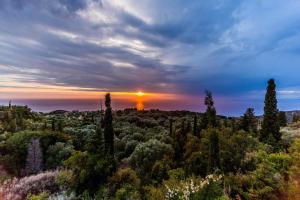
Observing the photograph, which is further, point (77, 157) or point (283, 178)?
point (77, 157)

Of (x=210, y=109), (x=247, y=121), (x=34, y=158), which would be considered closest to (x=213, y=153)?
(x=210, y=109)

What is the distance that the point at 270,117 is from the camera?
111 feet

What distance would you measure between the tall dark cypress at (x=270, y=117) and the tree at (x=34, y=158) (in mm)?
24975

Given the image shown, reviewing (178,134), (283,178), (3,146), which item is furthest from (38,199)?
(3,146)

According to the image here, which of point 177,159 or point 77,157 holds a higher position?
point 77,157

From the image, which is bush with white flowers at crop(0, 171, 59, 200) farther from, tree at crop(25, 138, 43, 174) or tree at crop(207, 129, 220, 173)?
tree at crop(25, 138, 43, 174)

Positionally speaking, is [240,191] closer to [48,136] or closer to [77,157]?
[77,157]

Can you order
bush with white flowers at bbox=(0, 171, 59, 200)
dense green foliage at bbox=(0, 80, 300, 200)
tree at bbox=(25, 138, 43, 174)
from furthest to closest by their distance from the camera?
1. tree at bbox=(25, 138, 43, 174)
2. bush with white flowers at bbox=(0, 171, 59, 200)
3. dense green foliage at bbox=(0, 80, 300, 200)

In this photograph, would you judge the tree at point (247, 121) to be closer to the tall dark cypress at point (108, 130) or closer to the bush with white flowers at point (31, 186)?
the tall dark cypress at point (108, 130)

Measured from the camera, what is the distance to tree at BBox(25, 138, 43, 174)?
34.1 meters

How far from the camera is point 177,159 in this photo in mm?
31656

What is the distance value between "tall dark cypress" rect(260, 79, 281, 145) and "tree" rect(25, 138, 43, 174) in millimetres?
24975

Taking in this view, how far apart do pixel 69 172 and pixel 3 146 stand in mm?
22819

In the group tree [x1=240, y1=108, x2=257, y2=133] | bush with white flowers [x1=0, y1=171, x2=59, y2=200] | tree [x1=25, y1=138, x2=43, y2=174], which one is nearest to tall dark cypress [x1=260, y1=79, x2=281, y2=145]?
tree [x1=240, y1=108, x2=257, y2=133]
